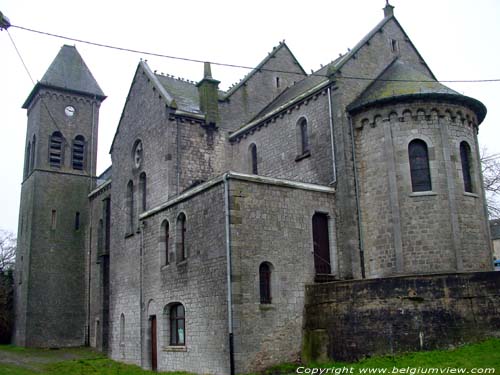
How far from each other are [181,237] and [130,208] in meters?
8.75

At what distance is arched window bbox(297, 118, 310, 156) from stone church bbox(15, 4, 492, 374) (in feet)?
0.27

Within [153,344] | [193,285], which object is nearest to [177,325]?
[193,285]

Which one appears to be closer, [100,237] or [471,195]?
[471,195]

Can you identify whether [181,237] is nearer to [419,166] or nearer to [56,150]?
[419,166]

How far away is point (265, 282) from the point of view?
803 inches

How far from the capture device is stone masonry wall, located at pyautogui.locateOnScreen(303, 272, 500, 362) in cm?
1756

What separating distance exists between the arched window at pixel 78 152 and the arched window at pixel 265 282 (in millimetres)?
26694

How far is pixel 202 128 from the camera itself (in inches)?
1140

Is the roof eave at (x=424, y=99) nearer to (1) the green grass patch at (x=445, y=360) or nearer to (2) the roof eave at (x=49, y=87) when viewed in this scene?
(1) the green grass patch at (x=445, y=360)

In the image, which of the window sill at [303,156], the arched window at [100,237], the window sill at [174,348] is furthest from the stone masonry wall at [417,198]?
the arched window at [100,237]

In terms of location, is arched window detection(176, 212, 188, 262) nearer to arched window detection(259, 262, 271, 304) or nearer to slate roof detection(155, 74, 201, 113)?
arched window detection(259, 262, 271, 304)

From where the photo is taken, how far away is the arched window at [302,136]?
84.0ft

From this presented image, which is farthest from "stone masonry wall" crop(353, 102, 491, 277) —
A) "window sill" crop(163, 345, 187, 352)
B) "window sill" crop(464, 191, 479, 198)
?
"window sill" crop(163, 345, 187, 352)

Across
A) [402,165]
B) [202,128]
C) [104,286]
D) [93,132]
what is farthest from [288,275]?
[93,132]
